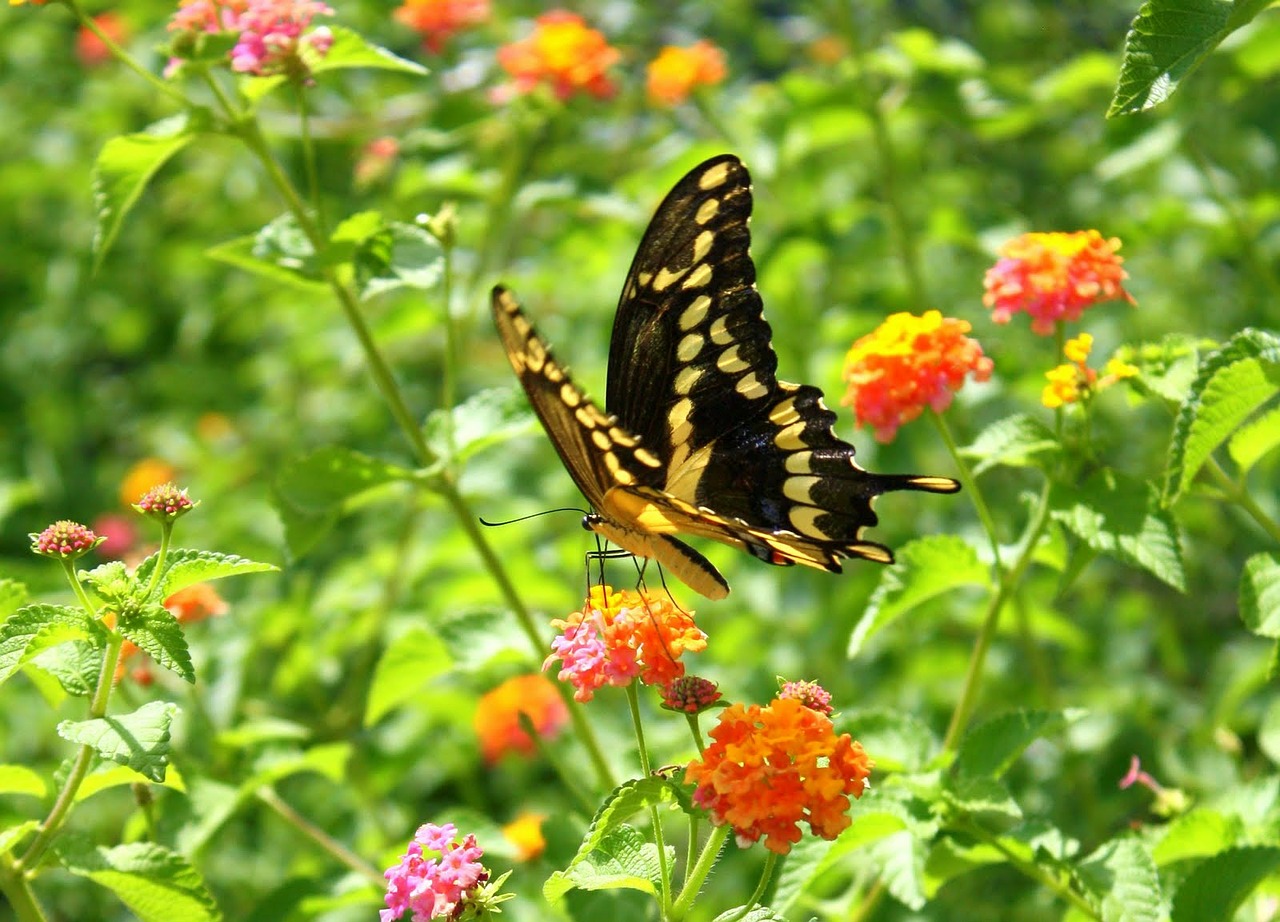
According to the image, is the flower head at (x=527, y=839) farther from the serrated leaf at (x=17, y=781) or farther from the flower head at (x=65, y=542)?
the flower head at (x=65, y=542)

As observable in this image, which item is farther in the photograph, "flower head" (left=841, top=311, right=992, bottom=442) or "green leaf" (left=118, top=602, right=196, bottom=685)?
"flower head" (left=841, top=311, right=992, bottom=442)

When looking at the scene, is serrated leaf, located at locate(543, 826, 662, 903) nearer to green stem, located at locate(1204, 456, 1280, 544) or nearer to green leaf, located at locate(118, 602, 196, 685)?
green leaf, located at locate(118, 602, 196, 685)

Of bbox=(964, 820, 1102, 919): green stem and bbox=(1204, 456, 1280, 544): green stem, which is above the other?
bbox=(1204, 456, 1280, 544): green stem

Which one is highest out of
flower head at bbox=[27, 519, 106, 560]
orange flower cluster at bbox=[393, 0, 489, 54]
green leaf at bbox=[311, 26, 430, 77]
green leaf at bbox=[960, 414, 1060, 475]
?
green leaf at bbox=[311, 26, 430, 77]

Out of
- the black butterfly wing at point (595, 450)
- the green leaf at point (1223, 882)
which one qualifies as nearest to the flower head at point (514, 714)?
the black butterfly wing at point (595, 450)

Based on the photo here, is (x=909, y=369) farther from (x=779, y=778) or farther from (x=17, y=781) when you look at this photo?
(x=17, y=781)

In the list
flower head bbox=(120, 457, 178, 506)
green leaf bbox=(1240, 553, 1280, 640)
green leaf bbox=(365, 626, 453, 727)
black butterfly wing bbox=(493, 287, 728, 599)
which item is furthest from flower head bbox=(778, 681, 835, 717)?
flower head bbox=(120, 457, 178, 506)

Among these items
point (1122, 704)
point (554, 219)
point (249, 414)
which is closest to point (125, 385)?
point (249, 414)
